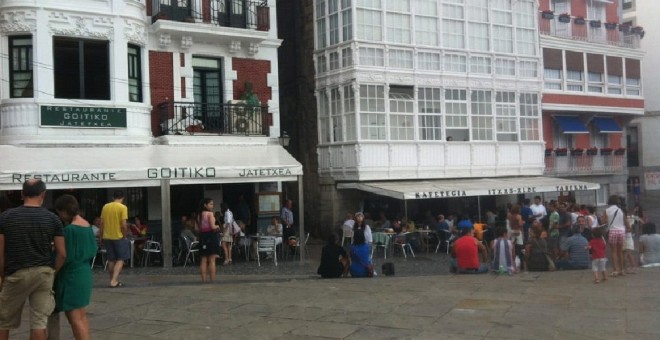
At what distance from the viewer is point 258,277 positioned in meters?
13.4

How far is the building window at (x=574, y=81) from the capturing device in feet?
90.1

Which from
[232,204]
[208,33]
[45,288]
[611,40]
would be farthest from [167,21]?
[611,40]

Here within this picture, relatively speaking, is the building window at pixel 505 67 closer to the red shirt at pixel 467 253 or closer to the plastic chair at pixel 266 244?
the plastic chair at pixel 266 244

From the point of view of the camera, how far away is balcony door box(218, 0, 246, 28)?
61.1ft

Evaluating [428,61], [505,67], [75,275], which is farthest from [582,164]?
[75,275]

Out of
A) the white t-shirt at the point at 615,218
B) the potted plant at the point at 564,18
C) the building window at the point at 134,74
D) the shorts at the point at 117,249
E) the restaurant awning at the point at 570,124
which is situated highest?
the potted plant at the point at 564,18

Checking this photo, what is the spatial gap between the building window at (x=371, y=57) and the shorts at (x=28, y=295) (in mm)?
16066

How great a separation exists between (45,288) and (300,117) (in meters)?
18.0

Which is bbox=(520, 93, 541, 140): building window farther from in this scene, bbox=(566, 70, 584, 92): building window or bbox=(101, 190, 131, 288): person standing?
bbox=(101, 190, 131, 288): person standing

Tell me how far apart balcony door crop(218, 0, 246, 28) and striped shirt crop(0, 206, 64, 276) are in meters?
13.7

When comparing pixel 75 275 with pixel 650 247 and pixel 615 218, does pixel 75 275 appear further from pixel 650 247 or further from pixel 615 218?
pixel 650 247

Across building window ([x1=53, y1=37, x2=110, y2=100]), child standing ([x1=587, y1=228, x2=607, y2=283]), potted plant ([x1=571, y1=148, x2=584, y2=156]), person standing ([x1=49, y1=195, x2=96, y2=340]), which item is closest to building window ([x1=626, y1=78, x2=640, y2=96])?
potted plant ([x1=571, y1=148, x2=584, y2=156])

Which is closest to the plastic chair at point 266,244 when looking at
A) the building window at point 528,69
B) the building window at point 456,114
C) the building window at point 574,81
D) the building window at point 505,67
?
the building window at point 456,114

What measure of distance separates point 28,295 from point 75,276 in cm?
48
